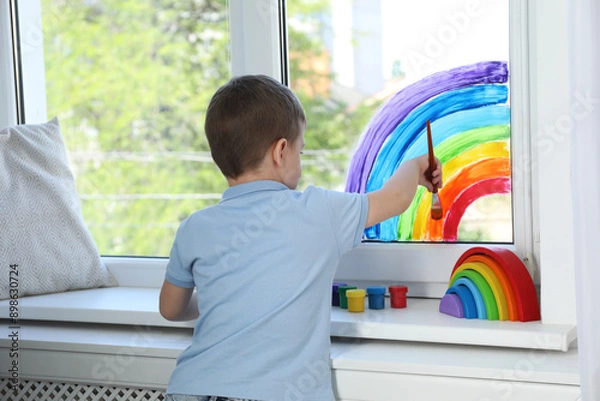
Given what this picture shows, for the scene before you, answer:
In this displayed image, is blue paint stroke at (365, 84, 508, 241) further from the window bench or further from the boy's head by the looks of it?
the boy's head

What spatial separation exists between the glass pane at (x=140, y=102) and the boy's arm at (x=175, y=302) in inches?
98.3

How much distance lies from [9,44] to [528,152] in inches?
49.9

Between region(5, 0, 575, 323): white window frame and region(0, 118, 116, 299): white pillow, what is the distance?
4.1 inches

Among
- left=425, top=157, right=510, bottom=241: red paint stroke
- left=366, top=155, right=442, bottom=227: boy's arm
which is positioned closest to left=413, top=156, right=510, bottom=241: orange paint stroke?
left=425, top=157, right=510, bottom=241: red paint stroke

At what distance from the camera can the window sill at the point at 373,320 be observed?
3.57 feet

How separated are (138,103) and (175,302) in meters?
2.79

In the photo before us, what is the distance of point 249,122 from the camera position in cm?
109

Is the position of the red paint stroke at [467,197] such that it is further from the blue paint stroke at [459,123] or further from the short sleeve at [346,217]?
the short sleeve at [346,217]

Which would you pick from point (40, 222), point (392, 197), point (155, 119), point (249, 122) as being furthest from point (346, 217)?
point (155, 119)

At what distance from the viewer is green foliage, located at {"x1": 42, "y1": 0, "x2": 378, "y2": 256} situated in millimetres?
3717

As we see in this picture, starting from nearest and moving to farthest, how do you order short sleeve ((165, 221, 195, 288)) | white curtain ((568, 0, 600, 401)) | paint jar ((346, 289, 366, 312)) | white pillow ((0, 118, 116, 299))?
1. white curtain ((568, 0, 600, 401))
2. short sleeve ((165, 221, 195, 288))
3. paint jar ((346, 289, 366, 312))
4. white pillow ((0, 118, 116, 299))

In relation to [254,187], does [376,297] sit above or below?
below

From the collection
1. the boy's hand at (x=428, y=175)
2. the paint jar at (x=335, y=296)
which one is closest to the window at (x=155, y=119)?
the paint jar at (x=335, y=296)

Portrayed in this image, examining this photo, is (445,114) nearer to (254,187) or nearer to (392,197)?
(392,197)
